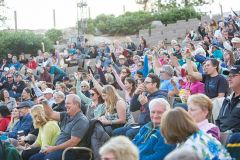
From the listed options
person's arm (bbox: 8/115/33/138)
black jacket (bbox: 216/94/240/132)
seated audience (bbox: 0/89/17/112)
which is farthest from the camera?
seated audience (bbox: 0/89/17/112)

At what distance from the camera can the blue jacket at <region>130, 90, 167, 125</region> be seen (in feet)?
24.1

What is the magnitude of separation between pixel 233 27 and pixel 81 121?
10629 mm

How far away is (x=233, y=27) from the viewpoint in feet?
54.4

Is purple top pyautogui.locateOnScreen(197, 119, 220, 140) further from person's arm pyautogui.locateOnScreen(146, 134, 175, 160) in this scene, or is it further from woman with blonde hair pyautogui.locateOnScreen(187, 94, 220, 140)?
person's arm pyautogui.locateOnScreen(146, 134, 175, 160)

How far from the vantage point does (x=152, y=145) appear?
18.4 ft

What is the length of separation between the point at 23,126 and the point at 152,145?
3.98m

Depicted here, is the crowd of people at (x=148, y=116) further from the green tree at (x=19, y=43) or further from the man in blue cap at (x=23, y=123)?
the green tree at (x=19, y=43)

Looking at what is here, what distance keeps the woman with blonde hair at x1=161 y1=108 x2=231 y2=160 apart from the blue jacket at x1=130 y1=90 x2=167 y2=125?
2656mm

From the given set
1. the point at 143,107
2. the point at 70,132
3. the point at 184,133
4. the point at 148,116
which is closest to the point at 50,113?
the point at 70,132

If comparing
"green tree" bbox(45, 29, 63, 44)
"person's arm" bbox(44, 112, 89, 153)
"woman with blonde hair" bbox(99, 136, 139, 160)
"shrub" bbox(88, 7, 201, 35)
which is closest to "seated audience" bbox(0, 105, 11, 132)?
"person's arm" bbox(44, 112, 89, 153)

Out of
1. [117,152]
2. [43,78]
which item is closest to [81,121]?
[117,152]

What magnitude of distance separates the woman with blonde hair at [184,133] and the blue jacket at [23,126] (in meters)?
4.75

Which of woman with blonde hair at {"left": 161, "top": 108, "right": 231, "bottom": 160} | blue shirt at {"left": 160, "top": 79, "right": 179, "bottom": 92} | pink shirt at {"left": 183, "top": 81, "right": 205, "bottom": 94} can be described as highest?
woman with blonde hair at {"left": 161, "top": 108, "right": 231, "bottom": 160}

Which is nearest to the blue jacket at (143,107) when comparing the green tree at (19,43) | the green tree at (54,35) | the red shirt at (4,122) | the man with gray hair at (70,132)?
the man with gray hair at (70,132)
